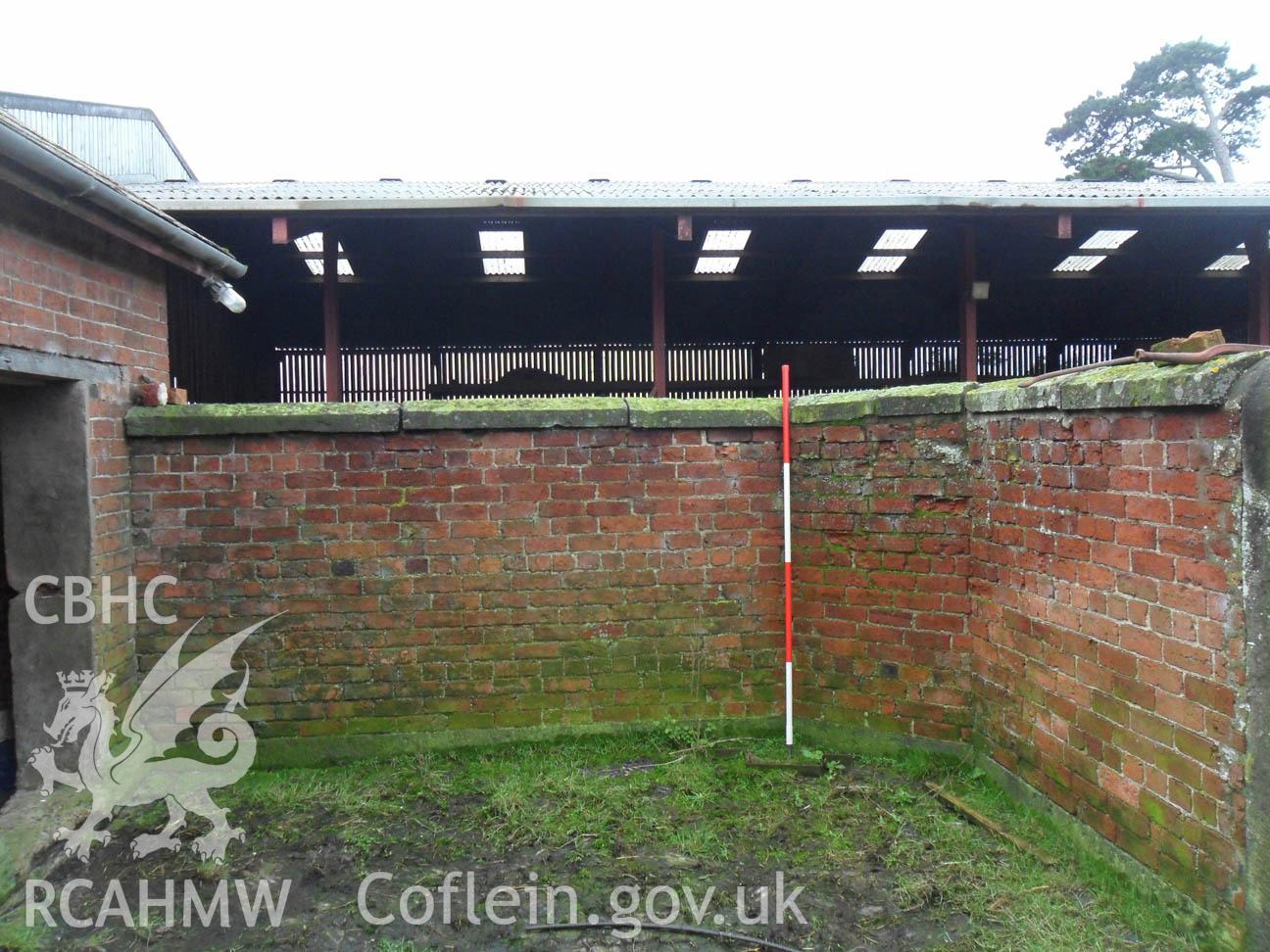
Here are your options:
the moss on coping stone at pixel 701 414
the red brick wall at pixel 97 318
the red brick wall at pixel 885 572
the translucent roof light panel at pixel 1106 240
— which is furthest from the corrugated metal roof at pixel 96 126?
the red brick wall at pixel 885 572

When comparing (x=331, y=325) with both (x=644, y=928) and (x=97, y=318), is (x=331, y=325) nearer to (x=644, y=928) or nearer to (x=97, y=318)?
(x=97, y=318)

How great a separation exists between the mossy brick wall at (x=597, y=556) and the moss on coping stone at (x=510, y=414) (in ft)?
0.04

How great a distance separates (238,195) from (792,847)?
21.9 feet

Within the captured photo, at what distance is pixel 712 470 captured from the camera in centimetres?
385

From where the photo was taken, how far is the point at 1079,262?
863 cm

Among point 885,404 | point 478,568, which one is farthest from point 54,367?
point 885,404

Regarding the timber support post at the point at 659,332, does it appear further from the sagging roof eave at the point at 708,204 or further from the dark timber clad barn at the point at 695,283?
the sagging roof eave at the point at 708,204

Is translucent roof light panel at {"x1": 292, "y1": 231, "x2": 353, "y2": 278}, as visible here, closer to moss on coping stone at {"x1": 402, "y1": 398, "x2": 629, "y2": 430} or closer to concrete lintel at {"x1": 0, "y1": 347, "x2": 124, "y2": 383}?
concrete lintel at {"x1": 0, "y1": 347, "x2": 124, "y2": 383}

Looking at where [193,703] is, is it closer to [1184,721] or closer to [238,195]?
[1184,721]

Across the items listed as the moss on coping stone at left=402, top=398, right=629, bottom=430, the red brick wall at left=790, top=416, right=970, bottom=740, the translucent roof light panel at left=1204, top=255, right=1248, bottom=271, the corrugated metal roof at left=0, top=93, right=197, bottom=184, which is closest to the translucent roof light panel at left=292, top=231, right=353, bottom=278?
the moss on coping stone at left=402, top=398, right=629, bottom=430

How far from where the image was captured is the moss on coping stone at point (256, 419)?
3619 mm

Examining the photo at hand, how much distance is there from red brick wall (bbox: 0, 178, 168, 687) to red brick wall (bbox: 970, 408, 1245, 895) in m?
4.13

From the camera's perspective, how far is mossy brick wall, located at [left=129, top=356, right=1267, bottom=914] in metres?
3.49

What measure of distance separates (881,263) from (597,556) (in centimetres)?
665
